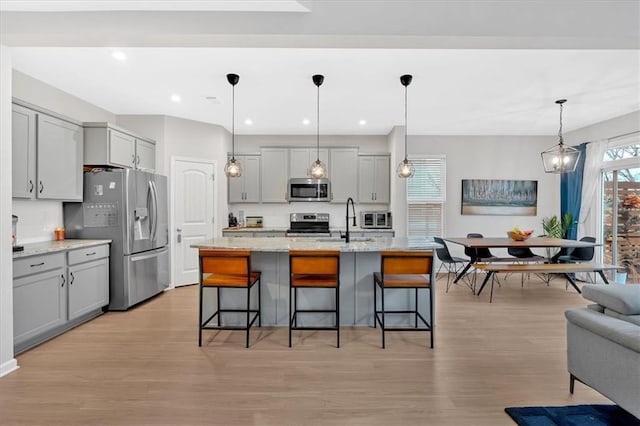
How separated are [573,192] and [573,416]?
507 centimetres

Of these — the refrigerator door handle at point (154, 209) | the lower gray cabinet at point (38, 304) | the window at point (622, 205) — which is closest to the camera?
the lower gray cabinet at point (38, 304)

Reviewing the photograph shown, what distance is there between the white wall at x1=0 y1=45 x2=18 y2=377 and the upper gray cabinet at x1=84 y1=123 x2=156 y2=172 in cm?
147

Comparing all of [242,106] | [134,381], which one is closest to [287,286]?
[134,381]

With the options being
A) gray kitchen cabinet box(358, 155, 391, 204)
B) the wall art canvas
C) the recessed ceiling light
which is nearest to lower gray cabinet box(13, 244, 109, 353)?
the recessed ceiling light

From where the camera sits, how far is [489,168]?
631 centimetres

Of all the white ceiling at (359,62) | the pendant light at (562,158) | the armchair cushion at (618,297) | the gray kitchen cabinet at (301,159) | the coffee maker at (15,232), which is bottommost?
the armchair cushion at (618,297)

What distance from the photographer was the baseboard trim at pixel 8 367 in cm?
249

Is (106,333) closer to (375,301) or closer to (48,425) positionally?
(48,425)

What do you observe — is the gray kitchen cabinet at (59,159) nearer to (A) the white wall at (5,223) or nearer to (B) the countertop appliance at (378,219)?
(A) the white wall at (5,223)

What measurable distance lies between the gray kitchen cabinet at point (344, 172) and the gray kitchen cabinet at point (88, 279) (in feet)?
12.2

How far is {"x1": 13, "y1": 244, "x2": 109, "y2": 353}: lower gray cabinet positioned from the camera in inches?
111

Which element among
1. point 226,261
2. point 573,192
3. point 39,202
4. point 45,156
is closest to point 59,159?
point 45,156

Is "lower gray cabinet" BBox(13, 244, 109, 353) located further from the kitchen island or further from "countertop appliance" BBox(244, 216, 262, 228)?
"countertop appliance" BBox(244, 216, 262, 228)

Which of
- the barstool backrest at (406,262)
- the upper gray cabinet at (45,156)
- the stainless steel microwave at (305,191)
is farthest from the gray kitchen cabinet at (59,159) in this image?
the barstool backrest at (406,262)
